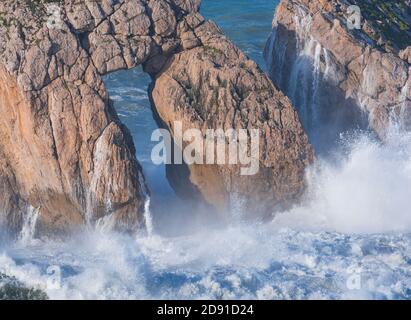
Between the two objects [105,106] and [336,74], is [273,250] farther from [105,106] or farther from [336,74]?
[336,74]

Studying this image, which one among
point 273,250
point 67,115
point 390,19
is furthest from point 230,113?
point 390,19

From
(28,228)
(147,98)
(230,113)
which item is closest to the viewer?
(28,228)

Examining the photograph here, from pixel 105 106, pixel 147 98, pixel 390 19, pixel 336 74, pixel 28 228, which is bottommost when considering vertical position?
pixel 28 228

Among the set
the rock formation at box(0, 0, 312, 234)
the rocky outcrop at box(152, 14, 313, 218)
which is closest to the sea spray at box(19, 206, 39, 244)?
the rock formation at box(0, 0, 312, 234)

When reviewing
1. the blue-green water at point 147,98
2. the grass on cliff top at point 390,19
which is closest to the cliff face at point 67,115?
the blue-green water at point 147,98

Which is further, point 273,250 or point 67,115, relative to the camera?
point 273,250

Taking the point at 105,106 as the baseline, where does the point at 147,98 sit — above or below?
below

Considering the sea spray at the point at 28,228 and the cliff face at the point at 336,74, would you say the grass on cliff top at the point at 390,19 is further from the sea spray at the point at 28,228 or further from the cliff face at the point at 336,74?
the sea spray at the point at 28,228
